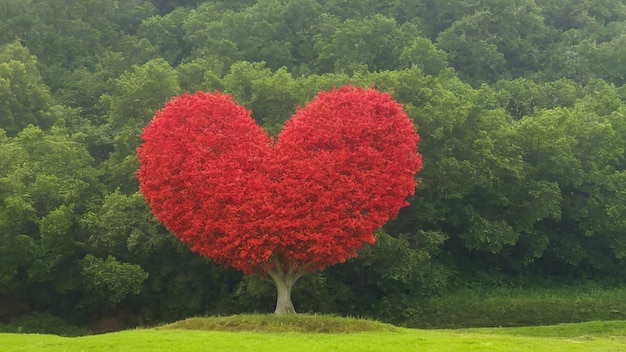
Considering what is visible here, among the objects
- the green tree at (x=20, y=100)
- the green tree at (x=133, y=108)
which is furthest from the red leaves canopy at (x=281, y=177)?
the green tree at (x=20, y=100)

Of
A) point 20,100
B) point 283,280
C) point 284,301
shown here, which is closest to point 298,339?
point 284,301

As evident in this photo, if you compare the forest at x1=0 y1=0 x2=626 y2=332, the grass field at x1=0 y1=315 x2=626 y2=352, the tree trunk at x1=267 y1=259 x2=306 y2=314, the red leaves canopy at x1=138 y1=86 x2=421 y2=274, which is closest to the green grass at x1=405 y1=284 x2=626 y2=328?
the forest at x1=0 y1=0 x2=626 y2=332

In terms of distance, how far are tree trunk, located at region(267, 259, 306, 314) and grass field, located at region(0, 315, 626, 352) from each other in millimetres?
2200

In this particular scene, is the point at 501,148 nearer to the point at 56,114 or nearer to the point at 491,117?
the point at 491,117

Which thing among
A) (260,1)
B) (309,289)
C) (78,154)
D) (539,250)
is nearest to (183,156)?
(309,289)

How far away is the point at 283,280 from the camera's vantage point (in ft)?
87.7

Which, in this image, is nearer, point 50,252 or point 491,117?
point 50,252

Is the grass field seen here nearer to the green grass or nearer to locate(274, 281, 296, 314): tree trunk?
locate(274, 281, 296, 314): tree trunk

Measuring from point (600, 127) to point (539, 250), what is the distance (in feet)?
24.4

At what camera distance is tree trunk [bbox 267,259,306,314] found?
85.5ft

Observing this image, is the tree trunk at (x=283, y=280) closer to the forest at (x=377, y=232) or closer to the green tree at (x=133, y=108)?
the forest at (x=377, y=232)

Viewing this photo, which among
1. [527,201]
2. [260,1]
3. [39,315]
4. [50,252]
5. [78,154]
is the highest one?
[260,1]

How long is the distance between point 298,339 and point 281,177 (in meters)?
7.06

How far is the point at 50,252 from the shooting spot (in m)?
32.2
